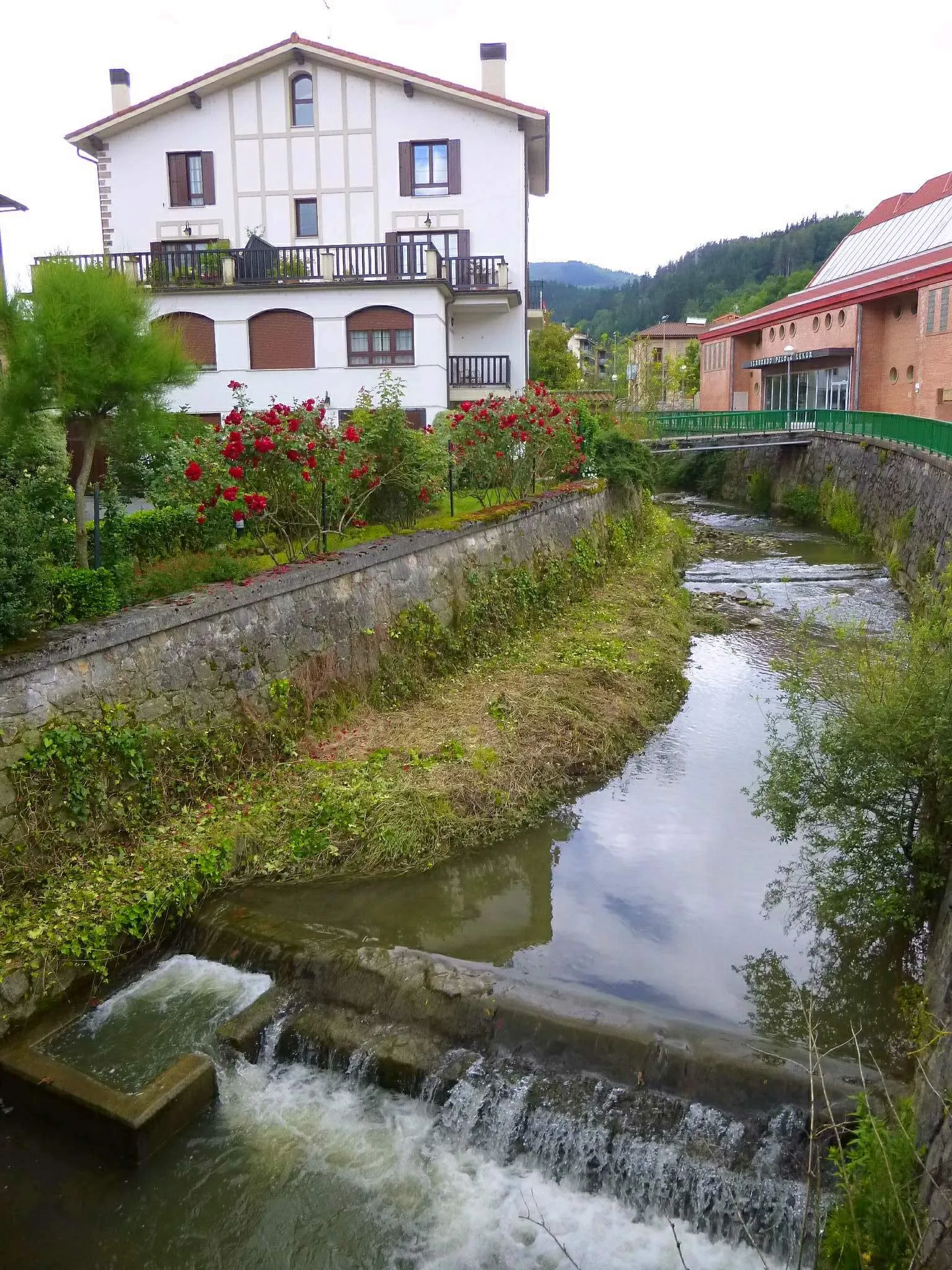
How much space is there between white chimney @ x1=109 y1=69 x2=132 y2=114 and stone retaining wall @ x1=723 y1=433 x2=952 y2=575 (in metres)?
24.8

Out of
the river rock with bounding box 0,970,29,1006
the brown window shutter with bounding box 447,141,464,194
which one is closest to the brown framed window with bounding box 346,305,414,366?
the brown window shutter with bounding box 447,141,464,194

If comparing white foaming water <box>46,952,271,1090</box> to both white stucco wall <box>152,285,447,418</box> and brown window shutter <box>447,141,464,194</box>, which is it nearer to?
white stucco wall <box>152,285,447,418</box>

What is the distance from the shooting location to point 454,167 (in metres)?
27.8

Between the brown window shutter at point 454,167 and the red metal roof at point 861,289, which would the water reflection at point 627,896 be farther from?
the red metal roof at point 861,289

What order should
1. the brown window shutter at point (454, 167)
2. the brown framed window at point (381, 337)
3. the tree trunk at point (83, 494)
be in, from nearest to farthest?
the tree trunk at point (83, 494)
the brown framed window at point (381, 337)
the brown window shutter at point (454, 167)

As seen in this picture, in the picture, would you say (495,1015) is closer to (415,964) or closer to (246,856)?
(415,964)

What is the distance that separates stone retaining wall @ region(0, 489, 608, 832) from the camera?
7398 mm

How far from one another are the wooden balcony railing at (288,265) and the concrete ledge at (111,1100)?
21195 millimetres

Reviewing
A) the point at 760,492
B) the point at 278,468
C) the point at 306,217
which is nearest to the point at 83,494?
the point at 278,468

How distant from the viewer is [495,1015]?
20.7ft

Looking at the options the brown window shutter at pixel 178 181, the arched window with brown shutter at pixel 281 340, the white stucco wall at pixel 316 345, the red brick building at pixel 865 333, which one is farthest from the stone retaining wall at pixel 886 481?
the brown window shutter at pixel 178 181

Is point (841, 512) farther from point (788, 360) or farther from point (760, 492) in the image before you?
point (788, 360)

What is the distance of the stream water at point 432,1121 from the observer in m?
5.15

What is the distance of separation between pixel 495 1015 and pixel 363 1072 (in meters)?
0.90
